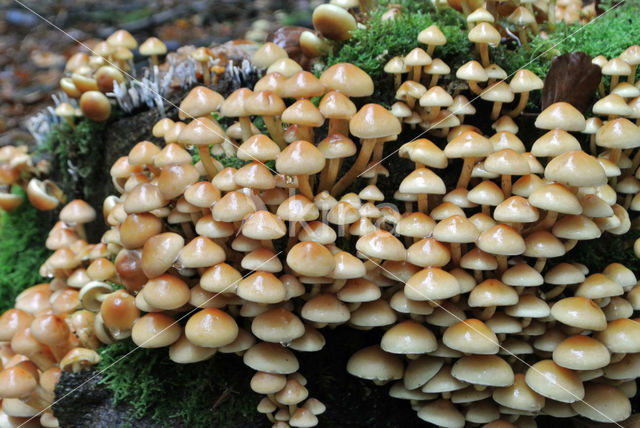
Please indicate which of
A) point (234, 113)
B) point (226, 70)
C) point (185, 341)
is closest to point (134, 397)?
point (185, 341)

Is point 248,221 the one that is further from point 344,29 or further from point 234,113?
point 344,29

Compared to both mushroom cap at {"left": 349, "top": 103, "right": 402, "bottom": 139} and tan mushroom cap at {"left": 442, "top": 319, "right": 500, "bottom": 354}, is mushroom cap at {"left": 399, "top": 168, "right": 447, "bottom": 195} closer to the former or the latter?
mushroom cap at {"left": 349, "top": 103, "right": 402, "bottom": 139}

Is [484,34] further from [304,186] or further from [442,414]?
[442,414]

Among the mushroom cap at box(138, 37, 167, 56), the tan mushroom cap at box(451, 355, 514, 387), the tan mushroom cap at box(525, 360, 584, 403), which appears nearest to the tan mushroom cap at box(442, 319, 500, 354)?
the tan mushroom cap at box(451, 355, 514, 387)

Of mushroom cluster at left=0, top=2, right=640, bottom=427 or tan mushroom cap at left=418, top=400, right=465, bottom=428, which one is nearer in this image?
mushroom cluster at left=0, top=2, right=640, bottom=427

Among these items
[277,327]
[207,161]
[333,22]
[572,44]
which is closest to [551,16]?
[572,44]
